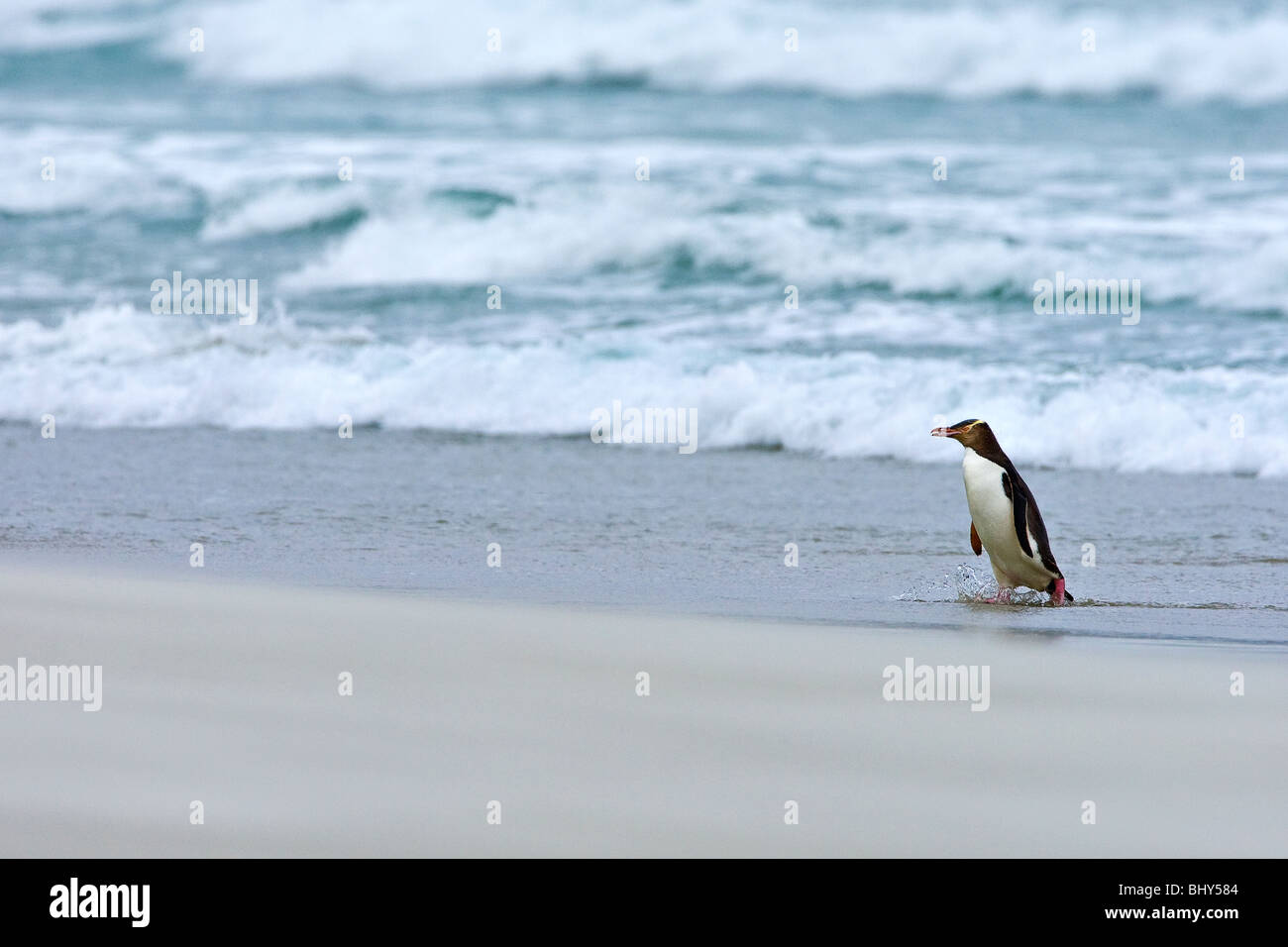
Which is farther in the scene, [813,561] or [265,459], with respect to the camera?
[265,459]

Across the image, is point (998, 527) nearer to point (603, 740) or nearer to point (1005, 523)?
point (1005, 523)

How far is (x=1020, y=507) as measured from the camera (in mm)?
6227

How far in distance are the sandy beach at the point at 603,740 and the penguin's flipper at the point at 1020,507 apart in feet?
2.53

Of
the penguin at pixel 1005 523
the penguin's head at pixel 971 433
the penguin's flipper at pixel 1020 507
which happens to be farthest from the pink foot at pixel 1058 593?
the penguin's head at pixel 971 433

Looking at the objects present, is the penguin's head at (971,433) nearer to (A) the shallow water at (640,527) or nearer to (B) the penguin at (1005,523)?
(B) the penguin at (1005,523)

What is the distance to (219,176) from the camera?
1955cm

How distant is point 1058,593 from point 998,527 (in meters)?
0.33

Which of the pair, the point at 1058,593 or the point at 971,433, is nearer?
the point at 1058,593

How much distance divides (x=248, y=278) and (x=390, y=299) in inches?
78.7

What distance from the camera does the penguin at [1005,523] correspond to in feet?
20.3

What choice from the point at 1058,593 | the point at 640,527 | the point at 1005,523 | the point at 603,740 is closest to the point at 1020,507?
the point at 1005,523
